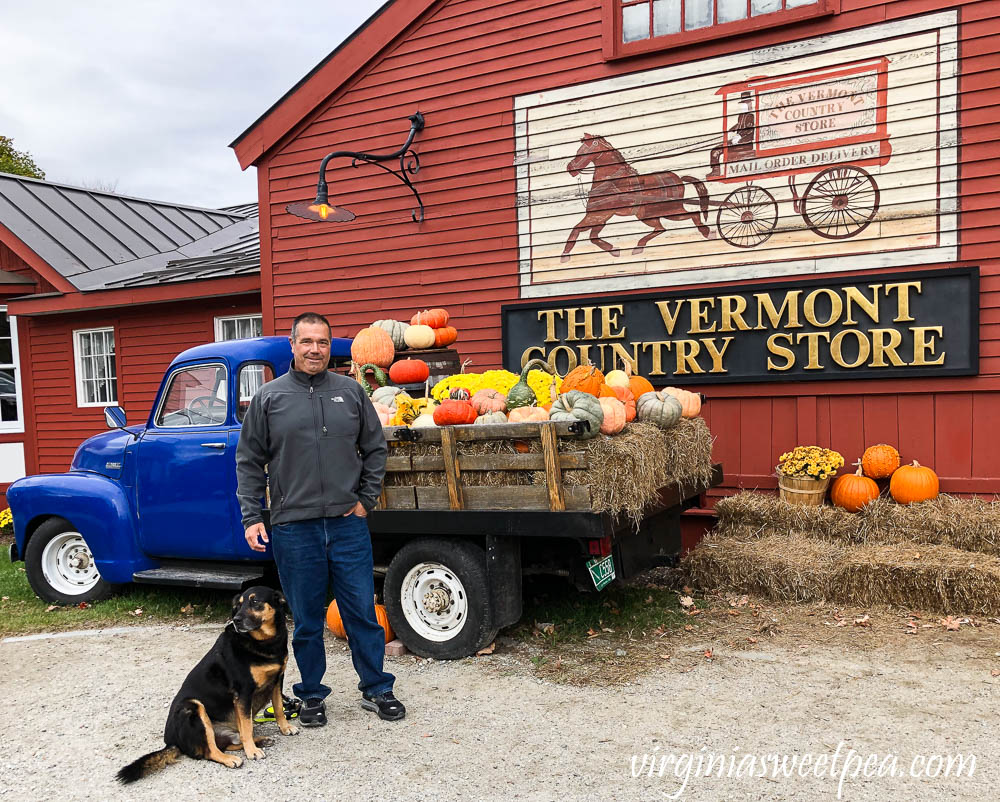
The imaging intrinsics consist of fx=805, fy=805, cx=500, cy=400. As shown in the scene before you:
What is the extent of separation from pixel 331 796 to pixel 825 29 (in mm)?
6902

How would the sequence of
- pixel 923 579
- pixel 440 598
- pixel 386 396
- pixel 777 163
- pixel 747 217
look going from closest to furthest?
pixel 440 598, pixel 923 579, pixel 386 396, pixel 777 163, pixel 747 217

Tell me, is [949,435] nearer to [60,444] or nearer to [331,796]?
[331,796]

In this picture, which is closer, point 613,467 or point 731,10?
point 613,467

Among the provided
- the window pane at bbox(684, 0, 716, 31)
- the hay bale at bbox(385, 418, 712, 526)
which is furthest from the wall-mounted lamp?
the hay bale at bbox(385, 418, 712, 526)

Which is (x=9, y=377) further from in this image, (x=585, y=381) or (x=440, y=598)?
(x=585, y=381)

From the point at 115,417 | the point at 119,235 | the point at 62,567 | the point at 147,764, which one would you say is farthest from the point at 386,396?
the point at 119,235

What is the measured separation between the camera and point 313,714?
399 cm

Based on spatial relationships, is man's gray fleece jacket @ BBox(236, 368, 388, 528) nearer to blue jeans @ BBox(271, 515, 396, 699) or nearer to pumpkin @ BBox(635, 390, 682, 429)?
blue jeans @ BBox(271, 515, 396, 699)

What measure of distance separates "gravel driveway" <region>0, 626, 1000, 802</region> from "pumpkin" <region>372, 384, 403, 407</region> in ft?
5.54

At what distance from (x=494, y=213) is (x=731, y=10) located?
2.90m

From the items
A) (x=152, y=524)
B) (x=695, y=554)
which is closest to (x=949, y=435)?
(x=695, y=554)

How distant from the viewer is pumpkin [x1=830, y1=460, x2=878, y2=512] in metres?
6.46

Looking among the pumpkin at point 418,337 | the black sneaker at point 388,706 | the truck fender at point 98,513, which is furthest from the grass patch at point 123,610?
the pumpkin at point 418,337

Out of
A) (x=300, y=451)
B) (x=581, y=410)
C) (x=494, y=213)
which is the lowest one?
(x=300, y=451)
